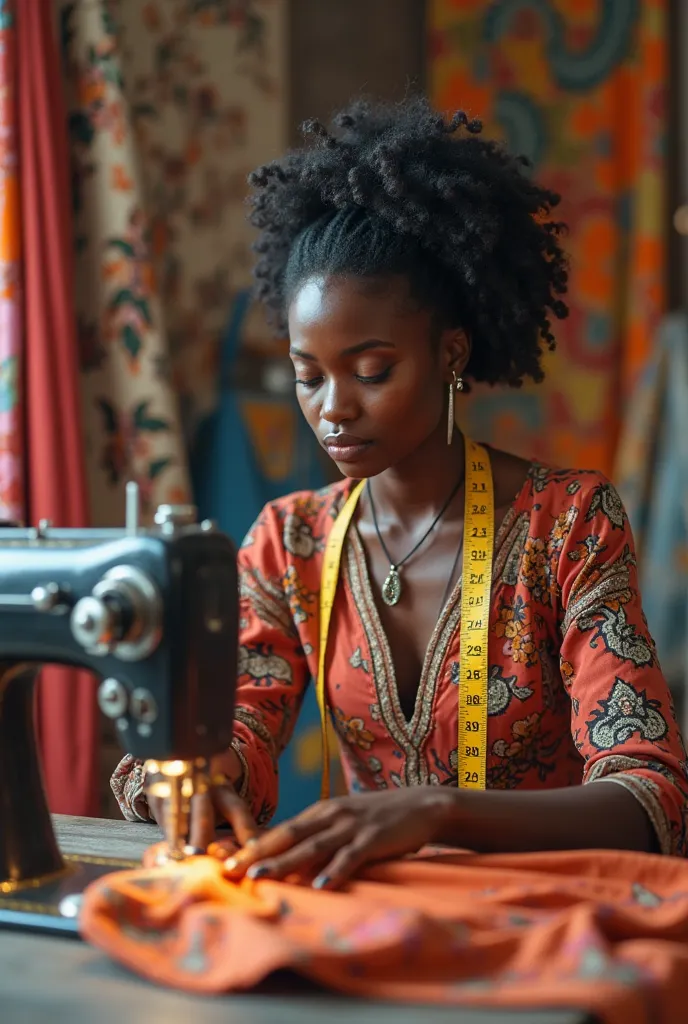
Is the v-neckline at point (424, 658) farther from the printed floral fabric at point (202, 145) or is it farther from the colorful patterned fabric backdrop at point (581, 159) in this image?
the colorful patterned fabric backdrop at point (581, 159)

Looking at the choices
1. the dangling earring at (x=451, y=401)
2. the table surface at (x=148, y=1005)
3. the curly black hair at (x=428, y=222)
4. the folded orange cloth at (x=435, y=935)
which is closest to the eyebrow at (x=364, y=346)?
the curly black hair at (x=428, y=222)

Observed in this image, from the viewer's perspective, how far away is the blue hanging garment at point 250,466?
128 inches

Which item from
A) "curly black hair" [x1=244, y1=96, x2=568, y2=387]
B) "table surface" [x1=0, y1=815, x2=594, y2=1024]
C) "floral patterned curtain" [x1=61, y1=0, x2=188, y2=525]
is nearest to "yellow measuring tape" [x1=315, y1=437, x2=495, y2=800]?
"curly black hair" [x1=244, y1=96, x2=568, y2=387]

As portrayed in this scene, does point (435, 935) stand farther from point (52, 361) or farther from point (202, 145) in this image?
point (202, 145)

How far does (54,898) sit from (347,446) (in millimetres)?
762

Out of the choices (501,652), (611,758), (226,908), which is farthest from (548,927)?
(501,652)

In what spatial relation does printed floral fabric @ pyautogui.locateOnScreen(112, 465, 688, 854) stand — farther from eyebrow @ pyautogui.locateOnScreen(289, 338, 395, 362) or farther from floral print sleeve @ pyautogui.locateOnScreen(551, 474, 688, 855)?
eyebrow @ pyautogui.locateOnScreen(289, 338, 395, 362)

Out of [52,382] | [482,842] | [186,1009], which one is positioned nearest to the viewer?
[186,1009]

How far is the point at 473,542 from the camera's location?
1.92 metres

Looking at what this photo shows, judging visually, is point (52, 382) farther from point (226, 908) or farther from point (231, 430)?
point (226, 908)

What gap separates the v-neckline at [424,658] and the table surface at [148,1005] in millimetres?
834

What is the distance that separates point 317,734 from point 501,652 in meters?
1.63

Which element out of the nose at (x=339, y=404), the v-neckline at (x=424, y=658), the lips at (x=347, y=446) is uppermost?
the nose at (x=339, y=404)

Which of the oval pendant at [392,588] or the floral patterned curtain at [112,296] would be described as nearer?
the oval pendant at [392,588]
